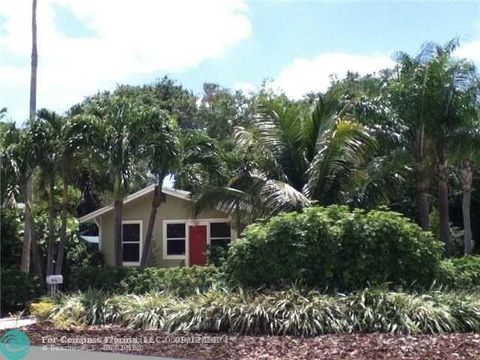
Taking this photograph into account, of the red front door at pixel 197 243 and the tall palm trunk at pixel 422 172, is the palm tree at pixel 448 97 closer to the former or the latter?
the tall palm trunk at pixel 422 172

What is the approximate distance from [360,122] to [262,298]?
828 centimetres

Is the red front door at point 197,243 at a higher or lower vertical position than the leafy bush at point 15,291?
higher

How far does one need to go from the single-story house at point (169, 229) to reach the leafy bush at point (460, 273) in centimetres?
976

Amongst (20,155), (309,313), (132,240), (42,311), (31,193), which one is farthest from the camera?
(132,240)

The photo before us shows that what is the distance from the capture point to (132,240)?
2464 cm

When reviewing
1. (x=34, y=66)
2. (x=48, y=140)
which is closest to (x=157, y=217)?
(x=34, y=66)

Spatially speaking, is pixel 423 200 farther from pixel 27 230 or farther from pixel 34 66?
pixel 34 66

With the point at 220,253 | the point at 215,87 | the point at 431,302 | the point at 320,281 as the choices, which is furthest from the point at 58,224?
the point at 215,87

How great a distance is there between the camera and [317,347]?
343 inches

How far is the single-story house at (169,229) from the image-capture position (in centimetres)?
2316

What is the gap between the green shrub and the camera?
11.4m

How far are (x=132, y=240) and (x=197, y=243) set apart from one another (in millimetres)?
2739

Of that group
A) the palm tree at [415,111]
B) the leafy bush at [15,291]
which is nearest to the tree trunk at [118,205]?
the leafy bush at [15,291]

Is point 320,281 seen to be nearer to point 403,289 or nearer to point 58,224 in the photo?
point 403,289
